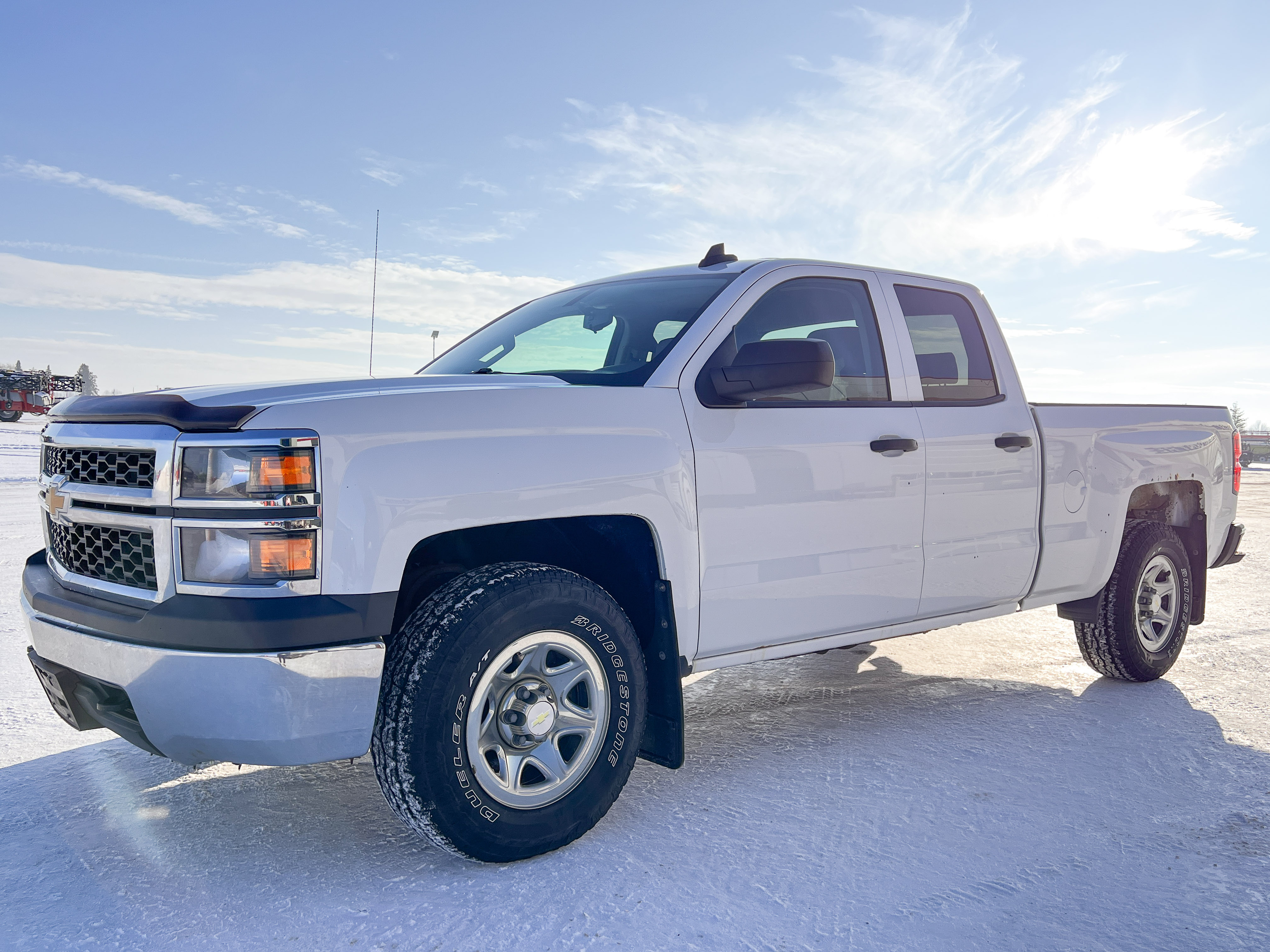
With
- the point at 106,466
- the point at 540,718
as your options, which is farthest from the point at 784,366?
the point at 106,466

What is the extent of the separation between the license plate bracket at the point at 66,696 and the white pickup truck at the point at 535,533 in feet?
0.03

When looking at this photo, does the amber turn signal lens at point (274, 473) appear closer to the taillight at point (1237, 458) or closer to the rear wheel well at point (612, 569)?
the rear wheel well at point (612, 569)

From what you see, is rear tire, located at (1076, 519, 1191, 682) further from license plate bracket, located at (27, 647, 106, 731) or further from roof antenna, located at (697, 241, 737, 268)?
license plate bracket, located at (27, 647, 106, 731)

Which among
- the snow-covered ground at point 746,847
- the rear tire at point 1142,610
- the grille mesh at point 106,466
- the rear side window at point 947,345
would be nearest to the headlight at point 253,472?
the grille mesh at point 106,466

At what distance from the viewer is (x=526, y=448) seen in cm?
297

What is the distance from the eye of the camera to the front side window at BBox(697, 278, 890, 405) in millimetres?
→ 3850

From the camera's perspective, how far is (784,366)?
3301 millimetres

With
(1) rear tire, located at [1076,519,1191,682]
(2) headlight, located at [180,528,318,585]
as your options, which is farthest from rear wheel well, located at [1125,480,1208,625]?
(2) headlight, located at [180,528,318,585]

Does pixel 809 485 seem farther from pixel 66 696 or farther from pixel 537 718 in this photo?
pixel 66 696

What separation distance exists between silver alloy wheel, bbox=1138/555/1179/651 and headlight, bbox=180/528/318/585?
449 centimetres

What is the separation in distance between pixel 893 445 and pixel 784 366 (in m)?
0.85

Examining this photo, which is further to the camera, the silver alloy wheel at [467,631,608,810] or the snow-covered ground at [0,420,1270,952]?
the silver alloy wheel at [467,631,608,810]

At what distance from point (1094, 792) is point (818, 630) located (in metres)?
1.14

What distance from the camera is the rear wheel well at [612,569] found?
10.3ft
